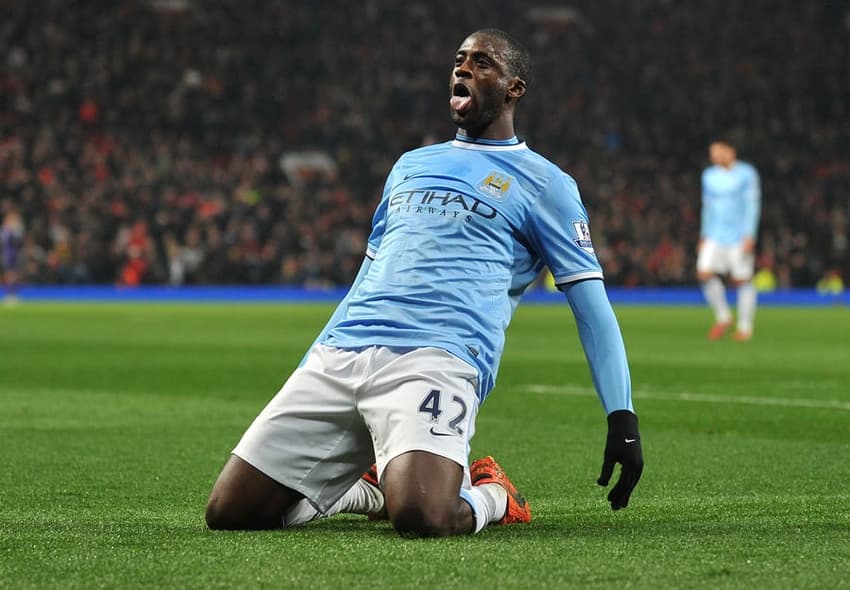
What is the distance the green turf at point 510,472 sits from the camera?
376 centimetres

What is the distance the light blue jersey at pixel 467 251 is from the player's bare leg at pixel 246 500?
51 cm

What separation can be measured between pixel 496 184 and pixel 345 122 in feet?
106

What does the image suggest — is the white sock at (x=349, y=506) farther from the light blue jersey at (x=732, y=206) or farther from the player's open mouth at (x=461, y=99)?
the light blue jersey at (x=732, y=206)

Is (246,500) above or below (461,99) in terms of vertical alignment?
below

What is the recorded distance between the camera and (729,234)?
1753 centimetres

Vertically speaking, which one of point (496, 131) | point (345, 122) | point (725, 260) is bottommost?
point (345, 122)

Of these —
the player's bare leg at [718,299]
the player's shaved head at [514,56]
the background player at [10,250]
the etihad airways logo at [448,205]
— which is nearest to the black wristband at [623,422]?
the etihad airways logo at [448,205]

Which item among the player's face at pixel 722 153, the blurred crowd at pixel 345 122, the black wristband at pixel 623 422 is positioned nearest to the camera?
the black wristband at pixel 623 422

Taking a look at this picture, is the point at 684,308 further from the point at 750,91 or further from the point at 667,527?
the point at 667,527

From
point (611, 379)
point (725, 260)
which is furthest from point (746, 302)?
point (611, 379)

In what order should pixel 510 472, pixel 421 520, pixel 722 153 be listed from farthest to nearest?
pixel 722 153 < pixel 510 472 < pixel 421 520

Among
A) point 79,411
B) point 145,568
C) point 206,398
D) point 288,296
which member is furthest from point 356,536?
point 288,296

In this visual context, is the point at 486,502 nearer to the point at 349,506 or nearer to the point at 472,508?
the point at 472,508

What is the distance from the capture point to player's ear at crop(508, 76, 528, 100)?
15.8 feet
